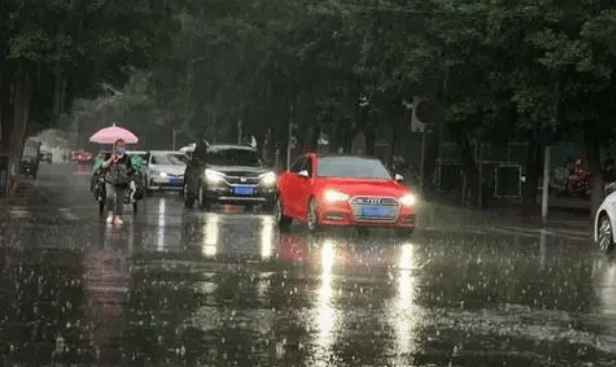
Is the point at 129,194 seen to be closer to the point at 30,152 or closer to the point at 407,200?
the point at 407,200

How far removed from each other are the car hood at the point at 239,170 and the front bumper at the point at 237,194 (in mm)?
376

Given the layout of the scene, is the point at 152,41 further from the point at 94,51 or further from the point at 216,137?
the point at 216,137

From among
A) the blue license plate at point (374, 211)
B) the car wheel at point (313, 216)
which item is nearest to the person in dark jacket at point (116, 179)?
the car wheel at point (313, 216)

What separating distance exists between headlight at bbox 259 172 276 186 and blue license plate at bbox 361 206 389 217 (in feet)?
33.2

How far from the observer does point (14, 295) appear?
36.8 ft

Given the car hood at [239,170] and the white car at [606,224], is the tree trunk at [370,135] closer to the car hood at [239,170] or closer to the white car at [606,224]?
the car hood at [239,170]

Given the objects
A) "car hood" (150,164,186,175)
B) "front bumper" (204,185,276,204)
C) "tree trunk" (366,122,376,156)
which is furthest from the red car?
"tree trunk" (366,122,376,156)

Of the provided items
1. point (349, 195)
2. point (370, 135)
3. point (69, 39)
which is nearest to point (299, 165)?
point (349, 195)

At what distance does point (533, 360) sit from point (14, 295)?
5299 mm

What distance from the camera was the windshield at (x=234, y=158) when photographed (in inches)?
1296

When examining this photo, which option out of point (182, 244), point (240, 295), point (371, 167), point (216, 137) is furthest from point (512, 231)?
point (216, 137)

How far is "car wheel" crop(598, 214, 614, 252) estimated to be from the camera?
2045 centimetres

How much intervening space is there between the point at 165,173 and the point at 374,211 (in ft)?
74.7

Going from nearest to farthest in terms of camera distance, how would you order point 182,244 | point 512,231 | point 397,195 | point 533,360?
point 533,360 < point 182,244 < point 397,195 < point 512,231
